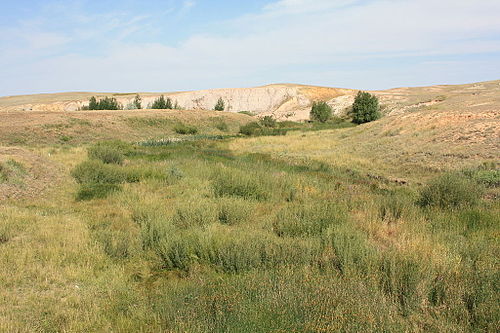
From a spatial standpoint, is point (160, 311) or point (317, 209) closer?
point (160, 311)

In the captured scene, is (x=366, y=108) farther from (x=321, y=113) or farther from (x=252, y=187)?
(x=252, y=187)

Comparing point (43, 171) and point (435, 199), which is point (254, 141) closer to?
point (43, 171)

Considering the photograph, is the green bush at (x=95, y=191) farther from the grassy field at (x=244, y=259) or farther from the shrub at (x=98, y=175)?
the shrub at (x=98, y=175)

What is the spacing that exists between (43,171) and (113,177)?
111 inches

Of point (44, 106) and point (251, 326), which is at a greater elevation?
point (44, 106)

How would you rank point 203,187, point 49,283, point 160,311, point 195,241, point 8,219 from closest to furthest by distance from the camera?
point 160,311 → point 49,283 → point 195,241 → point 8,219 → point 203,187

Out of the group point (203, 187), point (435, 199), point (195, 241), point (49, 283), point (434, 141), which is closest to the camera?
point (49, 283)

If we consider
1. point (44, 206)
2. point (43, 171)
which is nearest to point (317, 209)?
point (44, 206)

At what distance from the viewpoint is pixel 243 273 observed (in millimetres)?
5688

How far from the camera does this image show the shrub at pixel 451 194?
9.68 metres

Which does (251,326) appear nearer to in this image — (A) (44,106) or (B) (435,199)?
(B) (435,199)

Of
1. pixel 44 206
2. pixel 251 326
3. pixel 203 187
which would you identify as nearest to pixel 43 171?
pixel 44 206

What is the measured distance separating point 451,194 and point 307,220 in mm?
4528

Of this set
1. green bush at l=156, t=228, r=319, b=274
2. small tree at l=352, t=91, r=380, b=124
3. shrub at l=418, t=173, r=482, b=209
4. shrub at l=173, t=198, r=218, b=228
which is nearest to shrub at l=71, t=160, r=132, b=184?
shrub at l=173, t=198, r=218, b=228
